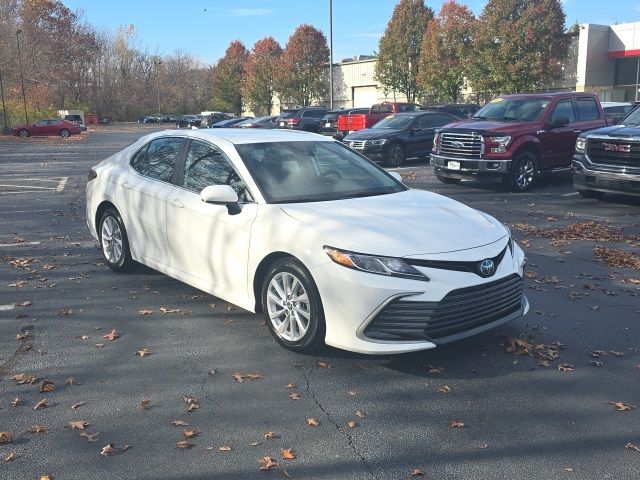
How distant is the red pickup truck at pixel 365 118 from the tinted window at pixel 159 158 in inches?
736

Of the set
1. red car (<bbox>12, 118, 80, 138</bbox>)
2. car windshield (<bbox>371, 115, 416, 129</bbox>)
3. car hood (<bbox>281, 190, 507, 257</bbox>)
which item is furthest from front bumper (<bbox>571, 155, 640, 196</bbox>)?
red car (<bbox>12, 118, 80, 138</bbox>)

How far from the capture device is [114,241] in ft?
22.9

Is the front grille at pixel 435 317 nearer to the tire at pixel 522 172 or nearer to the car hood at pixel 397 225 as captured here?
the car hood at pixel 397 225

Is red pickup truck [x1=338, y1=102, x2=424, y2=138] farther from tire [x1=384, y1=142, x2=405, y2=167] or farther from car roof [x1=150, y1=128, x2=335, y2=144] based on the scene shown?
car roof [x1=150, y1=128, x2=335, y2=144]

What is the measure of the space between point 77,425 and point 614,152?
9.89 metres

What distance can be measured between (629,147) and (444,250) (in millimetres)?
7626

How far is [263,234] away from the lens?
4852 mm

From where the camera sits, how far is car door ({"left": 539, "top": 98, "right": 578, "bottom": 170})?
43.8ft

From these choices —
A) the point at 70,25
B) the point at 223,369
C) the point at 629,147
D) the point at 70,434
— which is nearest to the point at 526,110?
the point at 629,147

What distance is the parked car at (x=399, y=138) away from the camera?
1806cm

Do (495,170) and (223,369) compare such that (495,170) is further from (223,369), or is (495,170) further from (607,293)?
(223,369)

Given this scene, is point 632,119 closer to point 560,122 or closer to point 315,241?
point 560,122

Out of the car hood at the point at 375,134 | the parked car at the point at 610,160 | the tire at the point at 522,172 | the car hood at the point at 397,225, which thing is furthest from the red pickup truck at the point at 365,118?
the car hood at the point at 397,225

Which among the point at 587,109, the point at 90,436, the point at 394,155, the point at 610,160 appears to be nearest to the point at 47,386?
the point at 90,436
